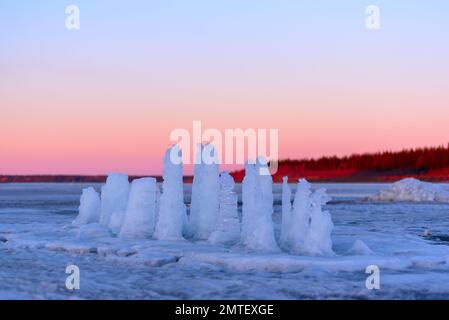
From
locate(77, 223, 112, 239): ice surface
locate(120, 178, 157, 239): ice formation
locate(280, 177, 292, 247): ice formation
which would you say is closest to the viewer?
Answer: locate(280, 177, 292, 247): ice formation

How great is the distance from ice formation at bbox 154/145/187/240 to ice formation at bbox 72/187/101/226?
469 centimetres

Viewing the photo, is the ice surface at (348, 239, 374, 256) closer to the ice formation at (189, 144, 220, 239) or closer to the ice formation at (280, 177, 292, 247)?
the ice formation at (280, 177, 292, 247)

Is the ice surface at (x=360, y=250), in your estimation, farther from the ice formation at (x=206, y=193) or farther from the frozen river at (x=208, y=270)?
the ice formation at (x=206, y=193)

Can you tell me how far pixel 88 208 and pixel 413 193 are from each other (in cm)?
2818

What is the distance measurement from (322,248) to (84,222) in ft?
29.7

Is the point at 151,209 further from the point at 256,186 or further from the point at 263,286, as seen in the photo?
the point at 263,286

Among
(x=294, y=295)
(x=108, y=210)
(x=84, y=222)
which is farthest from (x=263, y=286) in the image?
(x=84, y=222)

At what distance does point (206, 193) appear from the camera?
1498 cm

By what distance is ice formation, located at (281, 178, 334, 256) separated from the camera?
484 inches

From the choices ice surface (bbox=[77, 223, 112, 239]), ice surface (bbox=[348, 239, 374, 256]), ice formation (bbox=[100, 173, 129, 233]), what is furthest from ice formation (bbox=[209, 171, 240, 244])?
ice formation (bbox=[100, 173, 129, 233])

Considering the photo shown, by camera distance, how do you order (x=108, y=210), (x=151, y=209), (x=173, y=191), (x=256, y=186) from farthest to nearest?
(x=108, y=210) → (x=151, y=209) → (x=173, y=191) → (x=256, y=186)

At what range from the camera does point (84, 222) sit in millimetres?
18953

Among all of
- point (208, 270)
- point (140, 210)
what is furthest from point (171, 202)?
point (208, 270)

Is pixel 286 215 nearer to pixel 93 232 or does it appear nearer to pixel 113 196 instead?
Result: pixel 93 232
